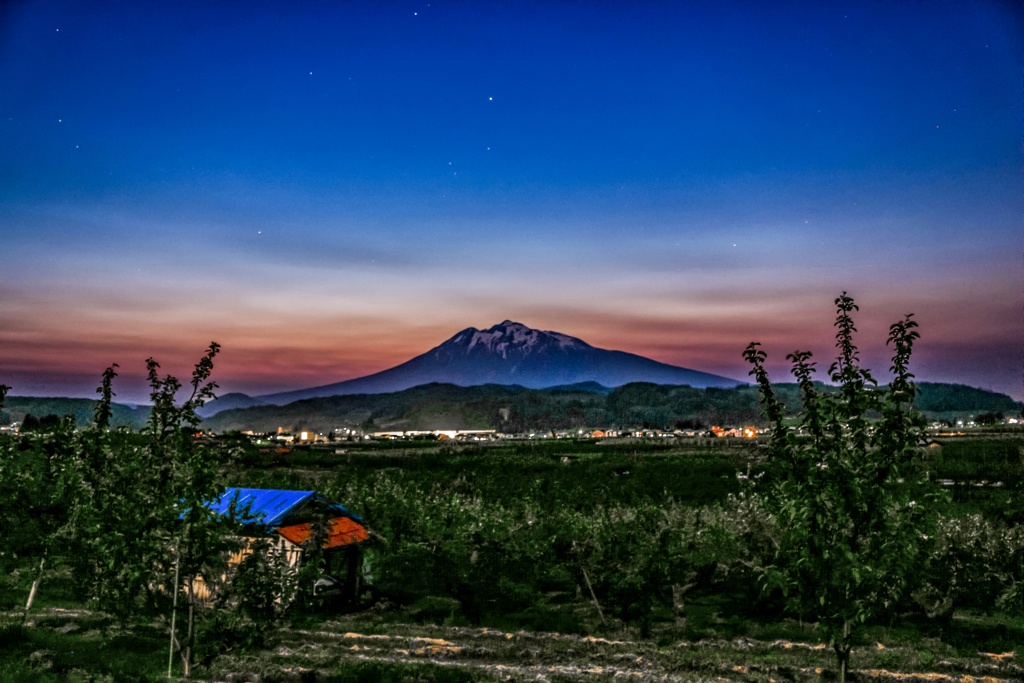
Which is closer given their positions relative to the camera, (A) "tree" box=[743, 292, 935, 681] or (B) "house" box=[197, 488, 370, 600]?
(A) "tree" box=[743, 292, 935, 681]

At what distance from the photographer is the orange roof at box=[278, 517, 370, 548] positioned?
30656 mm

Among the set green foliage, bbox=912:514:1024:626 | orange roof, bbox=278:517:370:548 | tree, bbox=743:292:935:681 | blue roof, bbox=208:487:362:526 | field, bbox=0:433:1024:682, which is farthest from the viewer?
green foliage, bbox=912:514:1024:626

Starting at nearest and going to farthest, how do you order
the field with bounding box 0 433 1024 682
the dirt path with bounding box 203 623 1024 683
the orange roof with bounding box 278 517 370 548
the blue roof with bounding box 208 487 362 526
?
the field with bounding box 0 433 1024 682, the dirt path with bounding box 203 623 1024 683, the orange roof with bounding box 278 517 370 548, the blue roof with bounding box 208 487 362 526

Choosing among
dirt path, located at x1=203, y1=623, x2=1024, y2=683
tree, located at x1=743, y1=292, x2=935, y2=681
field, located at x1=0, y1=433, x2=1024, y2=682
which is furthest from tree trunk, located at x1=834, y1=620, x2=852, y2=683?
dirt path, located at x1=203, y1=623, x2=1024, y2=683

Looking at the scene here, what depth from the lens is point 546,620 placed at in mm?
33594

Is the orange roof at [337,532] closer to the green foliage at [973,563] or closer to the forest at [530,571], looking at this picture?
the forest at [530,571]

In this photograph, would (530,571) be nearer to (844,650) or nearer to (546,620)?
(546,620)

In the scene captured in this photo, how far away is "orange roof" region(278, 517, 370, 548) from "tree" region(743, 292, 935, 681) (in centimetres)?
2060

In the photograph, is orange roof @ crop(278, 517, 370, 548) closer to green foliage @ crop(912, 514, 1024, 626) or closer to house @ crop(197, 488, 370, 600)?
house @ crop(197, 488, 370, 600)

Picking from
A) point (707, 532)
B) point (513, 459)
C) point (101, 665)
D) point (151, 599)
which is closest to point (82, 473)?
point (151, 599)

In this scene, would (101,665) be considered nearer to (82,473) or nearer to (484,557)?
(82,473)

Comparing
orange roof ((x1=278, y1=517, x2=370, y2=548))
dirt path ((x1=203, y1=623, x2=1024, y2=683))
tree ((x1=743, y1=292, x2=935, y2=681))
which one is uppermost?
tree ((x1=743, y1=292, x2=935, y2=681))

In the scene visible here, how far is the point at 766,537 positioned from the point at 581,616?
11.0 metres

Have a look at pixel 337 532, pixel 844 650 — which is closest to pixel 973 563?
pixel 844 650
